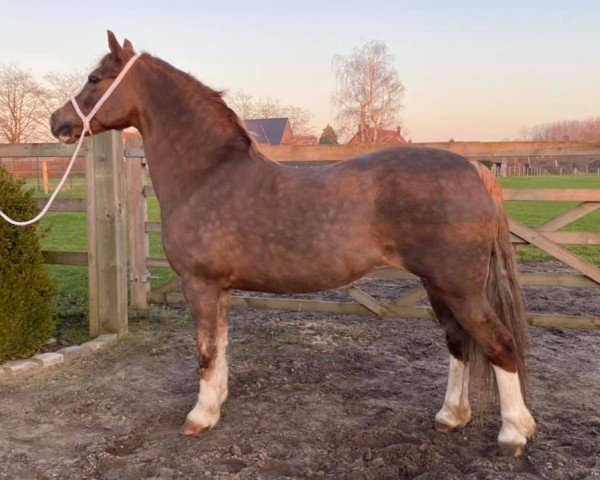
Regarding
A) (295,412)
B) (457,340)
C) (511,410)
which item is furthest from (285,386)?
(511,410)

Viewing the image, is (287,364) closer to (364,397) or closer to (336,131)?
(364,397)

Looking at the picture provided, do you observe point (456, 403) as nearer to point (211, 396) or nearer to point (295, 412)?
point (295, 412)

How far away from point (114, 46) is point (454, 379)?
3.06 m

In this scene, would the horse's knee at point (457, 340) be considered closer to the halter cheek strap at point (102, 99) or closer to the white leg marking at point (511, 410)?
the white leg marking at point (511, 410)

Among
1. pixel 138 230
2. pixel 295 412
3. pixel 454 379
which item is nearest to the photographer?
pixel 454 379

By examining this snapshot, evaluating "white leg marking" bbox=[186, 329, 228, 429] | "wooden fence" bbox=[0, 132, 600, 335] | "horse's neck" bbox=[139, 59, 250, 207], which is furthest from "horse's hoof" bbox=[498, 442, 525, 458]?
"horse's neck" bbox=[139, 59, 250, 207]

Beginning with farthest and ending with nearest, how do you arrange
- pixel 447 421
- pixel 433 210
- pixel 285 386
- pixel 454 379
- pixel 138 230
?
pixel 138 230
pixel 285 386
pixel 454 379
pixel 447 421
pixel 433 210

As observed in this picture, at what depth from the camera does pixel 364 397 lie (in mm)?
3750

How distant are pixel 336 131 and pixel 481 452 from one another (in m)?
34.3

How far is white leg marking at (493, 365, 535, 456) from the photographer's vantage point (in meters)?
2.93

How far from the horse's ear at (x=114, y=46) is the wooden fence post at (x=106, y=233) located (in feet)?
5.85

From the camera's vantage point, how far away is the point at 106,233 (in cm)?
514

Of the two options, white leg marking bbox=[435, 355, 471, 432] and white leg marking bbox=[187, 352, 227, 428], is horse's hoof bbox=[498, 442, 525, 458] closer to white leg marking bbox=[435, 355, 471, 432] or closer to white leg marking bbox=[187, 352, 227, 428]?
white leg marking bbox=[435, 355, 471, 432]

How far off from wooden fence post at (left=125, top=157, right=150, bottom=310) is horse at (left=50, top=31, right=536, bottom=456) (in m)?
2.47
